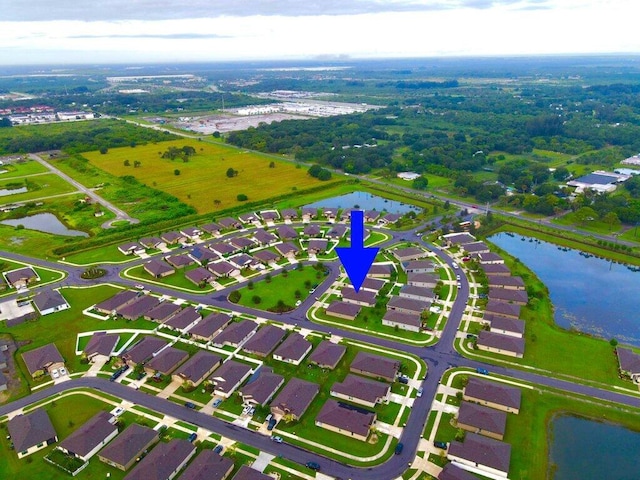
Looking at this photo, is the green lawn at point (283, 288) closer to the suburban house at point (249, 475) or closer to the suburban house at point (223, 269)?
the suburban house at point (223, 269)

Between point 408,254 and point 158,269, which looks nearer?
point 158,269

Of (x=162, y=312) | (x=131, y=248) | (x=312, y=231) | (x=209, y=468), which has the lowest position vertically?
(x=209, y=468)

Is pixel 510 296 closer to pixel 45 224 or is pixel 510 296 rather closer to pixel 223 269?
pixel 223 269

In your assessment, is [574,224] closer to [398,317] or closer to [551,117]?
[398,317]

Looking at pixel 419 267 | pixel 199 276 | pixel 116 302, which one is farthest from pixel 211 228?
pixel 419 267

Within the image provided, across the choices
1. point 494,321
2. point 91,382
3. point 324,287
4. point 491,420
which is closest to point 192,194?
point 324,287

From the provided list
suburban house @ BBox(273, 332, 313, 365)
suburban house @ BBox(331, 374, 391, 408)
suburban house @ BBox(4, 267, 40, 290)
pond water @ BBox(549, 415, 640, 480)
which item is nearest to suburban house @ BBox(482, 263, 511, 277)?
pond water @ BBox(549, 415, 640, 480)
